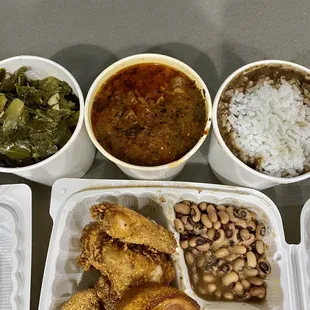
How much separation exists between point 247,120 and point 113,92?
498mm

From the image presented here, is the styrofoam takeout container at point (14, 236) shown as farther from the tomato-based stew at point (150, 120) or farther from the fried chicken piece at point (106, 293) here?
the tomato-based stew at point (150, 120)

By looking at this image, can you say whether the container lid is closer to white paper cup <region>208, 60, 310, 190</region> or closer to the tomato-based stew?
white paper cup <region>208, 60, 310, 190</region>

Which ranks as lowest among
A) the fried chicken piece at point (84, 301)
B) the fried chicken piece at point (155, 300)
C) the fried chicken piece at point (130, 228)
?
the fried chicken piece at point (84, 301)

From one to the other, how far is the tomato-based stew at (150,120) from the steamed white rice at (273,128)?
0.47 ft

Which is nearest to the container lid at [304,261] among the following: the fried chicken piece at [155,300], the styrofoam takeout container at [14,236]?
the fried chicken piece at [155,300]

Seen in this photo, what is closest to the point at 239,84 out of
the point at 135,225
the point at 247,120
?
the point at 247,120

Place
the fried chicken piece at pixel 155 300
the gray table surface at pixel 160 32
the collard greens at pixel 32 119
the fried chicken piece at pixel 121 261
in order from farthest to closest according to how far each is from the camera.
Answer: the gray table surface at pixel 160 32 → the collard greens at pixel 32 119 → the fried chicken piece at pixel 121 261 → the fried chicken piece at pixel 155 300

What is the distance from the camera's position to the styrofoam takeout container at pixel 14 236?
1.79 metres

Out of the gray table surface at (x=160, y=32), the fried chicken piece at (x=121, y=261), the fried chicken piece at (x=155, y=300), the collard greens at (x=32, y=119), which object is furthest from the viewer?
the gray table surface at (x=160, y=32)

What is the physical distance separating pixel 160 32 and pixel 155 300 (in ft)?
4.01

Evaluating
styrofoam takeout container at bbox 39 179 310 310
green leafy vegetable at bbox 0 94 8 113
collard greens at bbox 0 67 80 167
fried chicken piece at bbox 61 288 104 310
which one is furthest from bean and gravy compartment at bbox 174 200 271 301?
green leafy vegetable at bbox 0 94 8 113

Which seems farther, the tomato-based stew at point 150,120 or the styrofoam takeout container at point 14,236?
the styrofoam takeout container at point 14,236

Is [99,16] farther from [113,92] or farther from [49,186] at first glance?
[49,186]

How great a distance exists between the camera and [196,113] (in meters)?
→ 1.70
